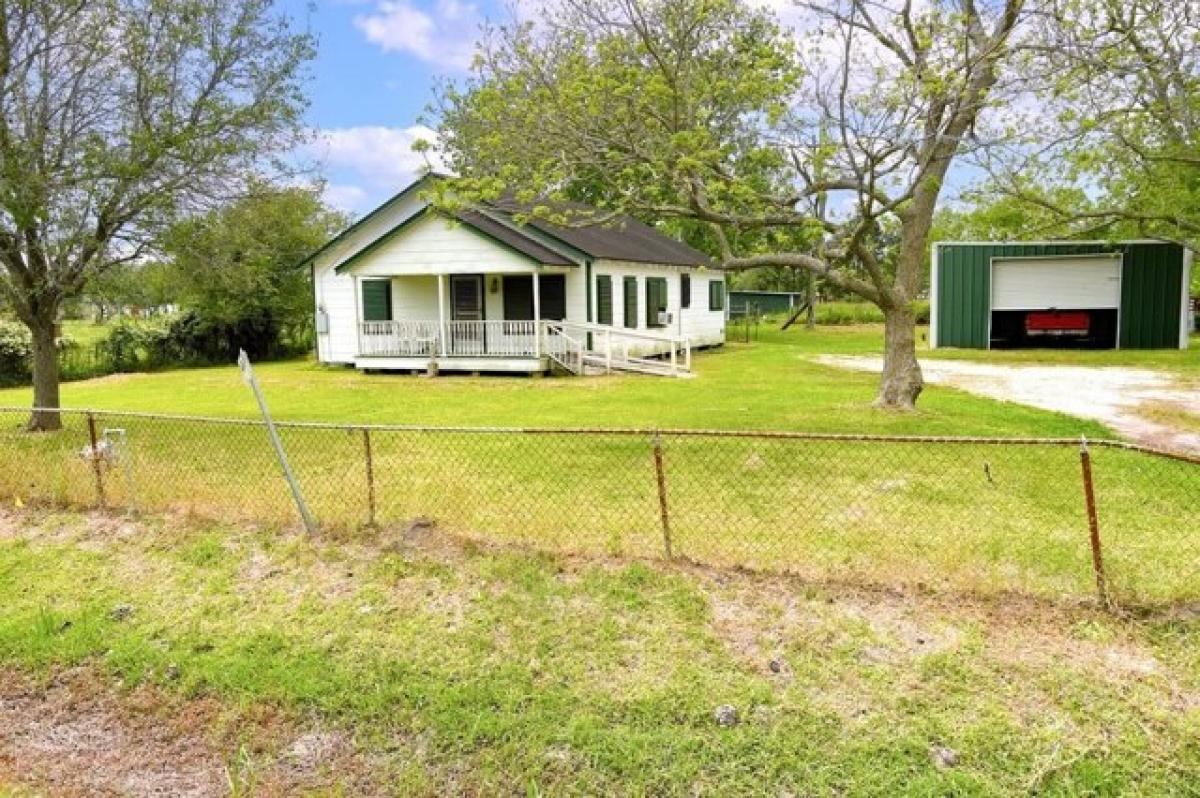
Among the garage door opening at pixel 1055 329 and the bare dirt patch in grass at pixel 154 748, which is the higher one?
the garage door opening at pixel 1055 329

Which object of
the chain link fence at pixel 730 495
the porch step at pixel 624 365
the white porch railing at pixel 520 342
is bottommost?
the chain link fence at pixel 730 495

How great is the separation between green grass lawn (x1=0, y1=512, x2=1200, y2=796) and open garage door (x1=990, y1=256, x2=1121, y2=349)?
2201 cm

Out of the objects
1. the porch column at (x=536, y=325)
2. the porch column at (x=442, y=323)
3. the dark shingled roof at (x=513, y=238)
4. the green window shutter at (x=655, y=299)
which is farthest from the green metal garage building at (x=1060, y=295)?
the porch column at (x=442, y=323)

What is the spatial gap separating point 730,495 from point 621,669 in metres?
3.26

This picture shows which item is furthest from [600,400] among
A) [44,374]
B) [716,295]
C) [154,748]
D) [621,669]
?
[716,295]

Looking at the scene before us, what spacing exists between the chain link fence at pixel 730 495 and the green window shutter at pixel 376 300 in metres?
Result: 10.8

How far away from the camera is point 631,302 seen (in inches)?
845

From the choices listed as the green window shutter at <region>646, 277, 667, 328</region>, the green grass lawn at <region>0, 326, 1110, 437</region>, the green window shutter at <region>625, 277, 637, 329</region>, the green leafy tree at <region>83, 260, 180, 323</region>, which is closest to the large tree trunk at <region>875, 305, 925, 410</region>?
the green grass lawn at <region>0, 326, 1110, 437</region>

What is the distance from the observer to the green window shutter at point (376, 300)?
20.9 m

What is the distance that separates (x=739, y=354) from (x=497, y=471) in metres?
16.6

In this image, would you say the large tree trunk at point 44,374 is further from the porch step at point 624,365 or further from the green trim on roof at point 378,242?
the porch step at point 624,365

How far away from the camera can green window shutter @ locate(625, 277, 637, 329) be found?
2127cm

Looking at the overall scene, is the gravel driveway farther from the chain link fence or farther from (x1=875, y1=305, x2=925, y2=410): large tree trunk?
the chain link fence

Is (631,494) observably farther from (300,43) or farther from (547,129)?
(300,43)
